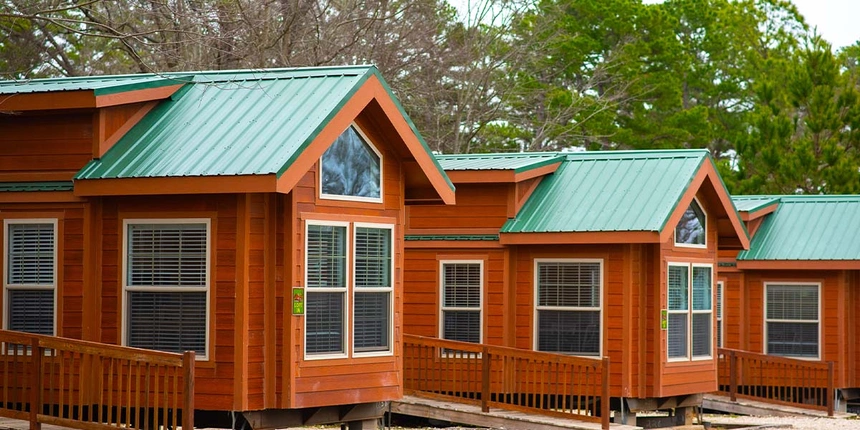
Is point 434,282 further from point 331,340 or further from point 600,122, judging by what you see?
point 600,122

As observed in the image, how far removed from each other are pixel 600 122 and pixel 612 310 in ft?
82.3

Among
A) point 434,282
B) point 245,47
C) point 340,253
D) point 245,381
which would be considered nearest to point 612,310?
point 434,282

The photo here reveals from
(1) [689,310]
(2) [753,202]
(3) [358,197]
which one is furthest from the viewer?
(2) [753,202]

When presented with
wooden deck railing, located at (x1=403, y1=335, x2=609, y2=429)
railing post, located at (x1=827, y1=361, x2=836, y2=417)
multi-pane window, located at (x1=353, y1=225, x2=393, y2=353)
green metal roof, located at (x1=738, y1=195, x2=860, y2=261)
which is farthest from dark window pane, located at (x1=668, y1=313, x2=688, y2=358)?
multi-pane window, located at (x1=353, y1=225, x2=393, y2=353)

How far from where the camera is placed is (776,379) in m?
26.2

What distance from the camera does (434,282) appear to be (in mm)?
21531

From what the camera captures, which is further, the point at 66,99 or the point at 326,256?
the point at 326,256

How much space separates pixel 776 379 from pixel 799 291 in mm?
2025

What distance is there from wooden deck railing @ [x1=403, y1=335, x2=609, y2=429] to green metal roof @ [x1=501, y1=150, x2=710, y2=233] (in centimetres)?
224

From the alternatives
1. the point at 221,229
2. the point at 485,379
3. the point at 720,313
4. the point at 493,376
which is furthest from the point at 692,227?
the point at 221,229

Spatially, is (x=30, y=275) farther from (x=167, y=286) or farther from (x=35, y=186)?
(x=167, y=286)

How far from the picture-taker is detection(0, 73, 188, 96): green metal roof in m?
14.9

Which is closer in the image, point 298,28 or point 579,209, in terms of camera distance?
point 579,209

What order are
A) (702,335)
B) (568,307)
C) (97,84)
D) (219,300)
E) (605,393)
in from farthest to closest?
(702,335) → (568,307) → (605,393) → (97,84) → (219,300)
